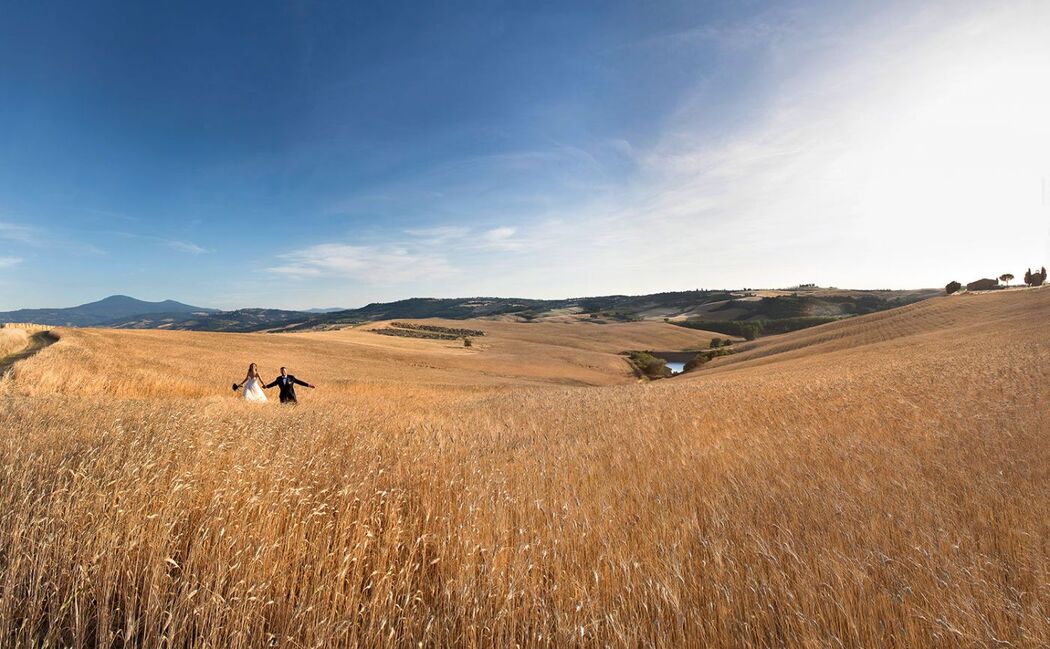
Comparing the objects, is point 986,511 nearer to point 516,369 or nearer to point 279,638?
point 279,638

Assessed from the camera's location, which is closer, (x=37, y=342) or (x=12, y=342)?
(x=12, y=342)

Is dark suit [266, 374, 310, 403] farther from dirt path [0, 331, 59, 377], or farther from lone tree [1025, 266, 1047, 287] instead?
lone tree [1025, 266, 1047, 287]

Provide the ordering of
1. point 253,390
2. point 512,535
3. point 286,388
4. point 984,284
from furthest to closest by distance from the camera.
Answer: point 984,284 → point 286,388 → point 253,390 → point 512,535

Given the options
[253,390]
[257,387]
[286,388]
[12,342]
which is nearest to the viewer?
[253,390]

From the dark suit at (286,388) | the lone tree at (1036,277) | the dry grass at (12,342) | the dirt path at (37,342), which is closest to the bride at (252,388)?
the dark suit at (286,388)

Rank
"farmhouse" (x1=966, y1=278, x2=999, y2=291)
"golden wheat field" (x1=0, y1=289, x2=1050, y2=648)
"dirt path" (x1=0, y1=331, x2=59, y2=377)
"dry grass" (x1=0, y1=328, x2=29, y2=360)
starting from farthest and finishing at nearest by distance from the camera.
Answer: "farmhouse" (x1=966, y1=278, x2=999, y2=291) → "dry grass" (x1=0, y1=328, x2=29, y2=360) → "dirt path" (x1=0, y1=331, x2=59, y2=377) → "golden wheat field" (x1=0, y1=289, x2=1050, y2=648)

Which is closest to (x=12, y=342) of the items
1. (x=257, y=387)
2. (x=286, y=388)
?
(x=257, y=387)

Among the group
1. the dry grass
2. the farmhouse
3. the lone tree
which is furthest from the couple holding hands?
the lone tree

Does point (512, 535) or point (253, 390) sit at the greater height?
point (512, 535)

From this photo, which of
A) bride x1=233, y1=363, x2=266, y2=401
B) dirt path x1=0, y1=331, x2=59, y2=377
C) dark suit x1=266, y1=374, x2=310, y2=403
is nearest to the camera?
bride x1=233, y1=363, x2=266, y2=401

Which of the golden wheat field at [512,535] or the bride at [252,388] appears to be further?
the bride at [252,388]

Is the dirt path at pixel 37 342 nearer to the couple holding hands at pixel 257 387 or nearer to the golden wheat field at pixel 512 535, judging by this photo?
the couple holding hands at pixel 257 387

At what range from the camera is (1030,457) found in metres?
5.11

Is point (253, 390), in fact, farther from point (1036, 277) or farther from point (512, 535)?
point (1036, 277)
